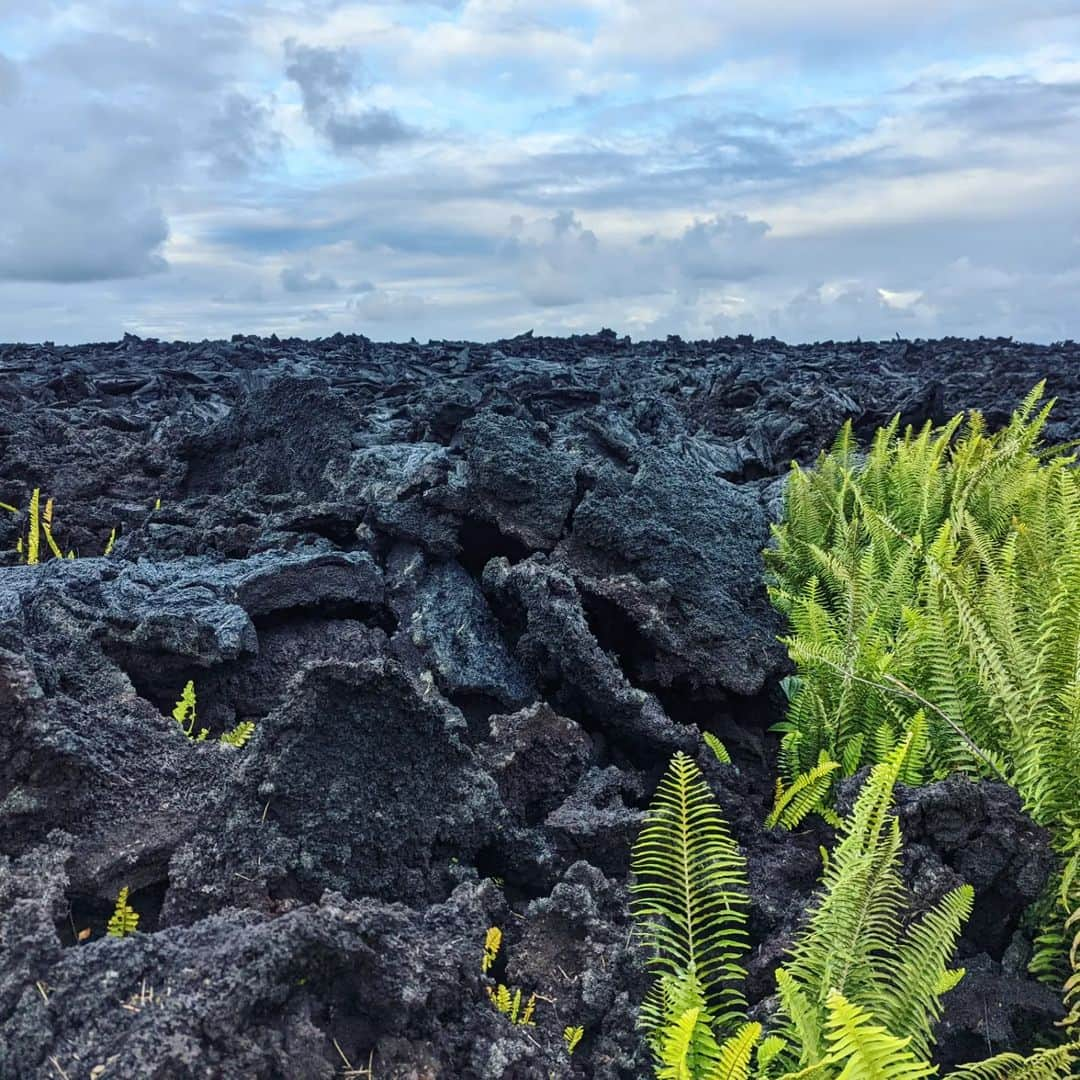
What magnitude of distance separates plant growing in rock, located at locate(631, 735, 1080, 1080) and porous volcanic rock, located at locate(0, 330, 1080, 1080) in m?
0.10

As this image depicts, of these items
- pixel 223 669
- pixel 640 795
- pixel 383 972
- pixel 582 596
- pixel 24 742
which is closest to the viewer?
pixel 383 972

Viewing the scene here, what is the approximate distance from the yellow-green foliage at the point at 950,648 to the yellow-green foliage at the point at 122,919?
2.17m

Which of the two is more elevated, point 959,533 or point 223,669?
point 959,533

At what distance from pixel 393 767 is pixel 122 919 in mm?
705

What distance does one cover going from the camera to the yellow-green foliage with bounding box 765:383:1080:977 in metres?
3.11

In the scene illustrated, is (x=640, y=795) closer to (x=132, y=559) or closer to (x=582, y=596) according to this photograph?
(x=582, y=596)

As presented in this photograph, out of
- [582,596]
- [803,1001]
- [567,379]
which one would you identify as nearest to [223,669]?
[582,596]

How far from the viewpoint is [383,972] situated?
1933mm

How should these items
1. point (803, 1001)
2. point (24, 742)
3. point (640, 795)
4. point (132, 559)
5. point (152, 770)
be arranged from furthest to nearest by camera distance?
point (132, 559)
point (640, 795)
point (152, 770)
point (24, 742)
point (803, 1001)

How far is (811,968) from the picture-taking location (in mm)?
2373

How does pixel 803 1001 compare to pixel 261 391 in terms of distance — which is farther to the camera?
pixel 261 391

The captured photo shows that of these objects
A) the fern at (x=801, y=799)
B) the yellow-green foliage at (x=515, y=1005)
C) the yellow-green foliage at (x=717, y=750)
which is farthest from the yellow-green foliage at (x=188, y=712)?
the fern at (x=801, y=799)

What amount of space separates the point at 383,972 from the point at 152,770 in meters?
1.14

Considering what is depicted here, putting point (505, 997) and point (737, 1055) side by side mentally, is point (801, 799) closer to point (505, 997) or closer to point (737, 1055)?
point (505, 997)
